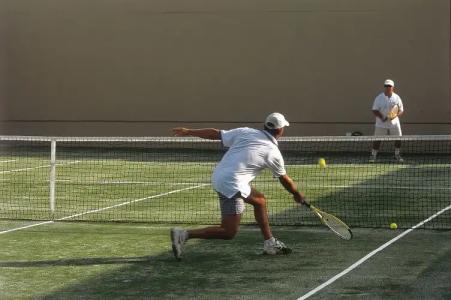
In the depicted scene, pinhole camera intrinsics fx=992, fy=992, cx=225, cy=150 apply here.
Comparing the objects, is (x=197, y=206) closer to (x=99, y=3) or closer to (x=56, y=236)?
(x=56, y=236)

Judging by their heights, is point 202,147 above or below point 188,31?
below

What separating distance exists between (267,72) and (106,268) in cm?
1497

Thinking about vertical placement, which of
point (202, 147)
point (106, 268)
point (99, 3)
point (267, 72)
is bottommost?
point (106, 268)

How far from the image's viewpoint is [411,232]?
11258 millimetres

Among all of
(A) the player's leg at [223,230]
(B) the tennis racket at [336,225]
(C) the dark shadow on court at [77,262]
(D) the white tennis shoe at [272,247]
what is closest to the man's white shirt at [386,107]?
(B) the tennis racket at [336,225]

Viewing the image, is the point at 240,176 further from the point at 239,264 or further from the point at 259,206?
the point at 239,264

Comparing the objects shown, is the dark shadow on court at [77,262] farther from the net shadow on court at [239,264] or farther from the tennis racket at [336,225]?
the tennis racket at [336,225]

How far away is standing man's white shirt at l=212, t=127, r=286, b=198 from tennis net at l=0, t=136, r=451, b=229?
2.57 metres

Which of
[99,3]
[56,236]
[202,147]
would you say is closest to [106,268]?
[56,236]

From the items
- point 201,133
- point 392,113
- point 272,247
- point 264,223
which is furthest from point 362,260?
point 392,113

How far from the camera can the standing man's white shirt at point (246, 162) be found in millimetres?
9555

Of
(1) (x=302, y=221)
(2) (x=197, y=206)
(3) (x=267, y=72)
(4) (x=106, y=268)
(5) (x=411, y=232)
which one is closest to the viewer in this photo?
(4) (x=106, y=268)

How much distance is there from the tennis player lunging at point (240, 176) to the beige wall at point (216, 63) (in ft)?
44.2

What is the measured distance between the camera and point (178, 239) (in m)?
9.57
